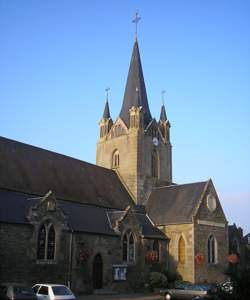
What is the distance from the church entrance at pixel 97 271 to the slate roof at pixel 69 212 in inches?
71.4

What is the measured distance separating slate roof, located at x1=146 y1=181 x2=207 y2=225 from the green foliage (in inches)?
223

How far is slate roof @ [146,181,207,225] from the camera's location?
38000mm

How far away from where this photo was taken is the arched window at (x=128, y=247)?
32688 millimetres

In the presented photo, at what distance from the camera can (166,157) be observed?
152ft

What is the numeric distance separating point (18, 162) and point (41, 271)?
8.86 meters

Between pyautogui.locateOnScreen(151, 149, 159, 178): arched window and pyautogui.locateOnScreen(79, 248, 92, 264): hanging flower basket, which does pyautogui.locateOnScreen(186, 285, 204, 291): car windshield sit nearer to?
pyautogui.locateOnScreen(79, 248, 92, 264): hanging flower basket

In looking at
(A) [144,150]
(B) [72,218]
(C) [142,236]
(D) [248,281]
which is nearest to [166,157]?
(A) [144,150]

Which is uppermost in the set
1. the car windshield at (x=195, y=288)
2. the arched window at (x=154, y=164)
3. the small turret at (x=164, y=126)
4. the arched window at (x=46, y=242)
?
the small turret at (x=164, y=126)

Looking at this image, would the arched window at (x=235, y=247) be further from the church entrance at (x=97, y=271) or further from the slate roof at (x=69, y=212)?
the church entrance at (x=97, y=271)

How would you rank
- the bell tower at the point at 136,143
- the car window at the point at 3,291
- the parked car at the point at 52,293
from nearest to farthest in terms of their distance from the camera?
the car window at the point at 3,291 < the parked car at the point at 52,293 < the bell tower at the point at 136,143

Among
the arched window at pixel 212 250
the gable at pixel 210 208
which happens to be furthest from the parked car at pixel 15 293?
the arched window at pixel 212 250

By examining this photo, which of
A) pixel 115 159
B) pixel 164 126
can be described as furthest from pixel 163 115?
pixel 115 159

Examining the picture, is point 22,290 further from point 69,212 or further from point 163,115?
point 163,115

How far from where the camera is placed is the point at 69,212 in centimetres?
3056
